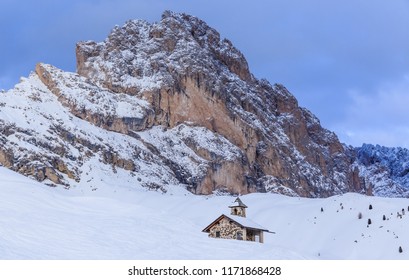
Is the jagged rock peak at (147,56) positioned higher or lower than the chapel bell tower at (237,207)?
higher

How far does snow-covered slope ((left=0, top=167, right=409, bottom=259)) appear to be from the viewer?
23.1 m

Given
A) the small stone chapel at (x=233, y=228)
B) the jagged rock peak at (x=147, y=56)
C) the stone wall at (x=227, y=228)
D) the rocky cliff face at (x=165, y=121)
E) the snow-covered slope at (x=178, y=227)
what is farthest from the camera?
the jagged rock peak at (x=147, y=56)

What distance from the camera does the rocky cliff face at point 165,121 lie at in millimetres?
87875

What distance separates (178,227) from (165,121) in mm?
85457

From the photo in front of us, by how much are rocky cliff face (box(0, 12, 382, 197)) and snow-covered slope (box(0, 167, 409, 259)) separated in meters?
28.4

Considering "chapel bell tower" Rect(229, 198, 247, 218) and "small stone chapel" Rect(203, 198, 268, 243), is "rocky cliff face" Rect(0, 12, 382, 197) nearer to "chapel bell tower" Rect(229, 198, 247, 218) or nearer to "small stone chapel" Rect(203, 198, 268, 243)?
"chapel bell tower" Rect(229, 198, 247, 218)

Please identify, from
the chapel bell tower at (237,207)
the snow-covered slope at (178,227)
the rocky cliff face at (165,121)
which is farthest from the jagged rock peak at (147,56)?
the chapel bell tower at (237,207)

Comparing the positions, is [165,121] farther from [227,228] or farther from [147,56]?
[227,228]

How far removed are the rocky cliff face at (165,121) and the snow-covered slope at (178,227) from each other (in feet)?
93.0

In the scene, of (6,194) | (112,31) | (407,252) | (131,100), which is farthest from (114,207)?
(112,31)

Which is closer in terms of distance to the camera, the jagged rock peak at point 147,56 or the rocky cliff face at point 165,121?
the rocky cliff face at point 165,121

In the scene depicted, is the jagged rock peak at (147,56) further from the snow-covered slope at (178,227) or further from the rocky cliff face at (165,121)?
the snow-covered slope at (178,227)

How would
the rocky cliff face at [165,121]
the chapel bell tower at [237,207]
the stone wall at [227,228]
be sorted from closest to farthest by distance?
the stone wall at [227,228] → the chapel bell tower at [237,207] → the rocky cliff face at [165,121]
